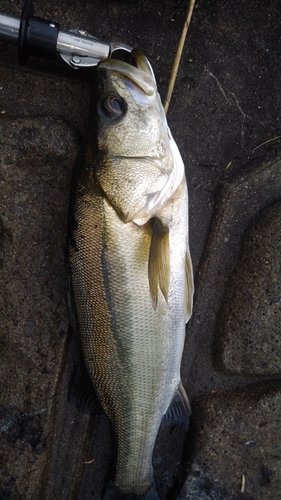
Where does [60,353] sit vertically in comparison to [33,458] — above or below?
above

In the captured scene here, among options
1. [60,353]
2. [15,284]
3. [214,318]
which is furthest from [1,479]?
[214,318]

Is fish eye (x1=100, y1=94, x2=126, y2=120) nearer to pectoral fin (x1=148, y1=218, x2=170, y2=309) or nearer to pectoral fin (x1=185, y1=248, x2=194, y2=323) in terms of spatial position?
pectoral fin (x1=148, y1=218, x2=170, y2=309)

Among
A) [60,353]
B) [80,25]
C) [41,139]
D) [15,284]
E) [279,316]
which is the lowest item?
[60,353]

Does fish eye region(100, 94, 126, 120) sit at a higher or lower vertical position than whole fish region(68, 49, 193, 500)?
higher

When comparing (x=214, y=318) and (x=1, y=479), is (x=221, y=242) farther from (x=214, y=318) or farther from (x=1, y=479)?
(x=1, y=479)

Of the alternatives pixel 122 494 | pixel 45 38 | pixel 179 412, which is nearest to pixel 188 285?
pixel 179 412

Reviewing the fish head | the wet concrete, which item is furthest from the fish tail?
the fish head

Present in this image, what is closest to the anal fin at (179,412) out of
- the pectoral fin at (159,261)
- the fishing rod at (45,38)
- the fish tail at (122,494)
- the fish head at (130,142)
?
the fish tail at (122,494)
